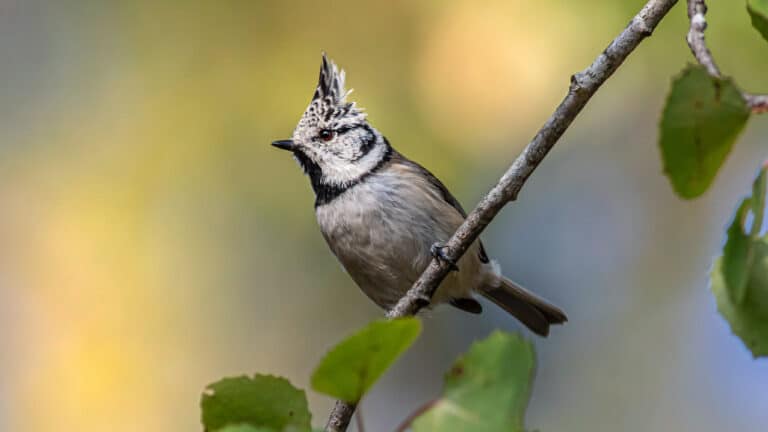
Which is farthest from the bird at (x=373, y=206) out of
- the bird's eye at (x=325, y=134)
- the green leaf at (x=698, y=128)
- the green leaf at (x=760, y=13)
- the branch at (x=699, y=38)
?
the green leaf at (x=698, y=128)

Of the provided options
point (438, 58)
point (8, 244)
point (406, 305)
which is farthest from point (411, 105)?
point (406, 305)

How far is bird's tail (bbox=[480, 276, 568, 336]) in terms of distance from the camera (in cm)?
572

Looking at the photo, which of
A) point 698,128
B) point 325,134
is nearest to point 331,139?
point 325,134

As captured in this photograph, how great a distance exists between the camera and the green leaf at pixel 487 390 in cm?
119

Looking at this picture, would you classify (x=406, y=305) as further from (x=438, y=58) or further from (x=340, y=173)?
(x=438, y=58)

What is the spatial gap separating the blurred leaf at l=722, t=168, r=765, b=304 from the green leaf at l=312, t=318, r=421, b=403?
0.42 metres

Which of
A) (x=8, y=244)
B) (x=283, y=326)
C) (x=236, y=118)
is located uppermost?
(x=236, y=118)

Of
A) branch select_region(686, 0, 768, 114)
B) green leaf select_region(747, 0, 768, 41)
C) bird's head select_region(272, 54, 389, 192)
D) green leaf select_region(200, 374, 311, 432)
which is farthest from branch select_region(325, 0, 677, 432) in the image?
bird's head select_region(272, 54, 389, 192)

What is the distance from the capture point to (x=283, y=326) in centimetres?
843

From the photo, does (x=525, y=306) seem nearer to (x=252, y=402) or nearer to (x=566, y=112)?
(x=566, y=112)

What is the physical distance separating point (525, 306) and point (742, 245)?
14.7 feet

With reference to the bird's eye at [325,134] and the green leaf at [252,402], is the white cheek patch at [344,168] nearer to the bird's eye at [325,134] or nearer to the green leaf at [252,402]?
the bird's eye at [325,134]

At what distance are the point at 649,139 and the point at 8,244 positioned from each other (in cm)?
556

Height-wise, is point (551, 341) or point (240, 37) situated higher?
point (240, 37)
